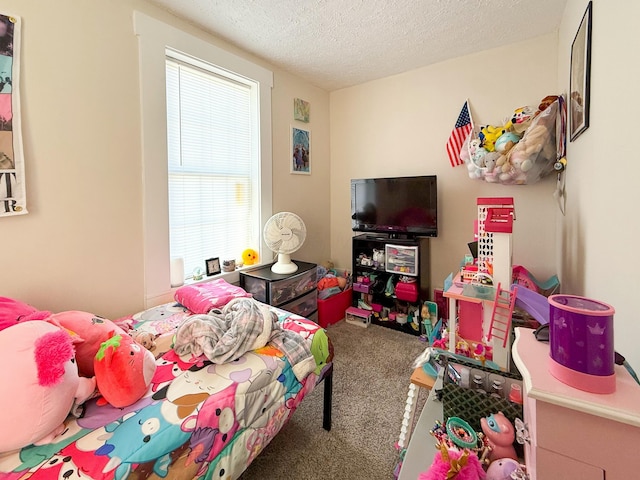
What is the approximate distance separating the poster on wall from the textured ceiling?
877mm

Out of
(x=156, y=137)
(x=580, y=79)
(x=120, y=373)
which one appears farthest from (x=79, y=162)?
(x=580, y=79)

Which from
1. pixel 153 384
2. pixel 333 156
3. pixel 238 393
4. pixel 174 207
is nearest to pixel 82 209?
pixel 174 207

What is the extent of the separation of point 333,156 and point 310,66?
1.02 metres

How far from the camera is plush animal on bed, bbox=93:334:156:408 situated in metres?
1.06

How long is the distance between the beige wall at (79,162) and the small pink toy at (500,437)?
206 cm

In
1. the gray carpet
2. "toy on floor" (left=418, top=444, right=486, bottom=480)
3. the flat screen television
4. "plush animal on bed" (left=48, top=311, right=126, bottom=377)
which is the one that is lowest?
the gray carpet

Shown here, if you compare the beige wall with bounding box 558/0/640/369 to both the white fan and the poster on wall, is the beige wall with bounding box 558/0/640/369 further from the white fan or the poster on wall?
the poster on wall

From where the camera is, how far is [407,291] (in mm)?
2744

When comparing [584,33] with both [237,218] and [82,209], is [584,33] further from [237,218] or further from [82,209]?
[82,209]

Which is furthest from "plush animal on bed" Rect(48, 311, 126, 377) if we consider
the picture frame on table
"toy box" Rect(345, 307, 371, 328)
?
"toy box" Rect(345, 307, 371, 328)

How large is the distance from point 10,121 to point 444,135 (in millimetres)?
3069

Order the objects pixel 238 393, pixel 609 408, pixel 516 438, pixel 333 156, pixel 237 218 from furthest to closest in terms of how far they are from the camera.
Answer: pixel 333 156, pixel 237 218, pixel 238 393, pixel 516 438, pixel 609 408

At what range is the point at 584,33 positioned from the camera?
1.34 meters

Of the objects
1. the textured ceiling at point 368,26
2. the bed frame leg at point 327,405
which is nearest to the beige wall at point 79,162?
the textured ceiling at point 368,26
